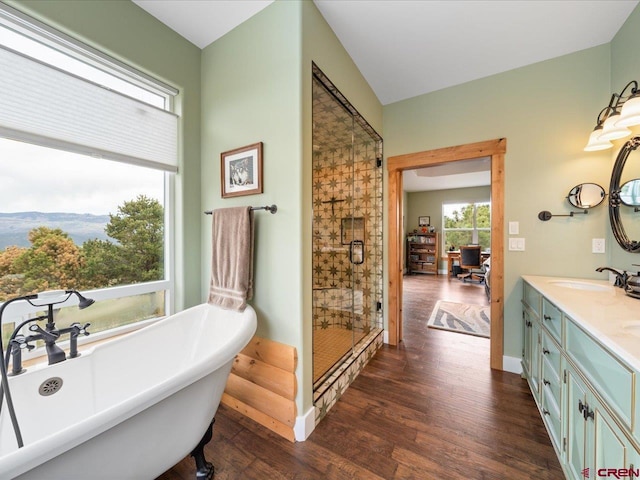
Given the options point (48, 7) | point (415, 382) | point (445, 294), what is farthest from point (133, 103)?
point (445, 294)

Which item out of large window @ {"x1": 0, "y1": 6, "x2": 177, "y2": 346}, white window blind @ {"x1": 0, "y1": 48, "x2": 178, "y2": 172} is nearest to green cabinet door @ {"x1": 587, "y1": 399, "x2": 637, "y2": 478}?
large window @ {"x1": 0, "y1": 6, "x2": 177, "y2": 346}

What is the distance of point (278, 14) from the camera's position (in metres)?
1.62

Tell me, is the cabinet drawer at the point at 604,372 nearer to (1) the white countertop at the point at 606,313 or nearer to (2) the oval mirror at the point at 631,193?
(1) the white countertop at the point at 606,313

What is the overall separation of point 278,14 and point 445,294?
207 inches

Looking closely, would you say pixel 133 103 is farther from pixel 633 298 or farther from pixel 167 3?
pixel 633 298

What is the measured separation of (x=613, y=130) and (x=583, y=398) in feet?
5.56

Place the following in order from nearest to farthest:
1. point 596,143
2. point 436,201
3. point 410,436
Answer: point 410,436
point 596,143
point 436,201

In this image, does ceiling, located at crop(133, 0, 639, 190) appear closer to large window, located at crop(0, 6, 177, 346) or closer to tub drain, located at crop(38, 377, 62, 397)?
large window, located at crop(0, 6, 177, 346)

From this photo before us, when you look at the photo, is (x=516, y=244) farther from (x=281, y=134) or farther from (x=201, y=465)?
(x=201, y=465)

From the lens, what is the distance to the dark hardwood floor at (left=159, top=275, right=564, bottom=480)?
52.1 inches

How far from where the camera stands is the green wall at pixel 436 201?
744 centimetres

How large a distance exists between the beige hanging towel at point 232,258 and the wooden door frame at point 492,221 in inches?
69.6

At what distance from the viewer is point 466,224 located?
7695mm

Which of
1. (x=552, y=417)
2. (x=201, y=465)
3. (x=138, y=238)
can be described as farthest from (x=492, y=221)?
(x=138, y=238)
